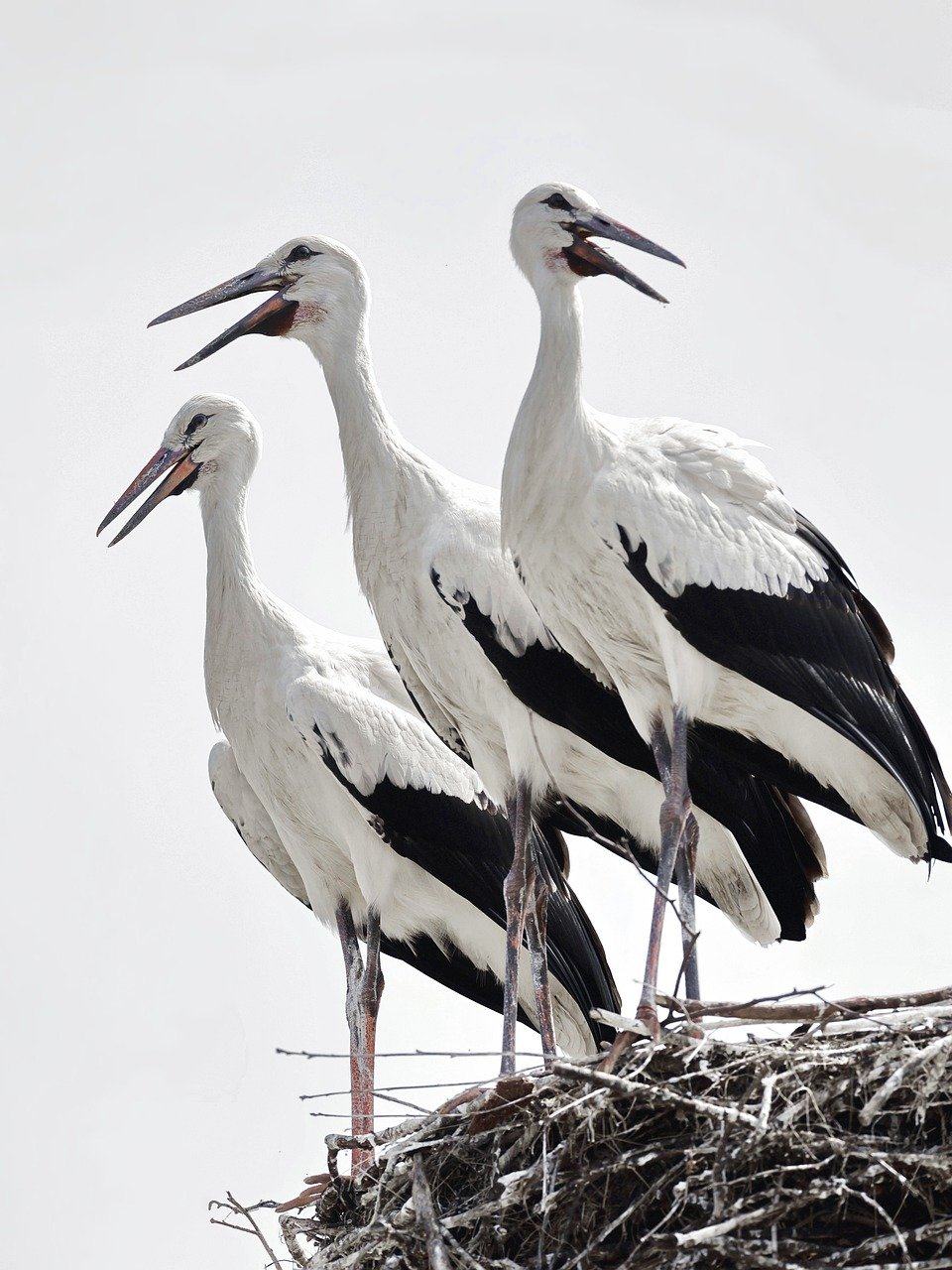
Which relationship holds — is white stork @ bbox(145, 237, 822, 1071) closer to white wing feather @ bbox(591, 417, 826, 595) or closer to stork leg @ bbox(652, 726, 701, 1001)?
stork leg @ bbox(652, 726, 701, 1001)

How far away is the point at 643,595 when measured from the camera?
6559mm

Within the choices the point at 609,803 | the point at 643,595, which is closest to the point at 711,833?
the point at 609,803

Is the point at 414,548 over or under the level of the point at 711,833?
over

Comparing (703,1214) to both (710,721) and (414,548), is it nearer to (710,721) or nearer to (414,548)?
(710,721)

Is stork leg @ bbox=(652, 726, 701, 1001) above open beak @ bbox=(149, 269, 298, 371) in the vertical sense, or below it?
below

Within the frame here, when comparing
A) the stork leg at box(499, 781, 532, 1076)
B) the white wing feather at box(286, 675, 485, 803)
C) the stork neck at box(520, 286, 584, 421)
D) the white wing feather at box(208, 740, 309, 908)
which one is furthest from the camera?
the white wing feather at box(208, 740, 309, 908)

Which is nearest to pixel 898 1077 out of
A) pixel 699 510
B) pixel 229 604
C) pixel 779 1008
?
pixel 779 1008

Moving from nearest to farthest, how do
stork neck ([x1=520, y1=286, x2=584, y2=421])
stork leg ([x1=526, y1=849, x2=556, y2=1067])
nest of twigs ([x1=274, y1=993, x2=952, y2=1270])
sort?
1. nest of twigs ([x1=274, y1=993, x2=952, y2=1270])
2. stork neck ([x1=520, y1=286, x2=584, y2=421])
3. stork leg ([x1=526, y1=849, x2=556, y2=1067])

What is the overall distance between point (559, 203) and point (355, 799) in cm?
204

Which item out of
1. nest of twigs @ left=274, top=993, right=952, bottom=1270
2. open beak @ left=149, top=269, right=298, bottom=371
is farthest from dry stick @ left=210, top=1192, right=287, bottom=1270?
open beak @ left=149, top=269, right=298, bottom=371

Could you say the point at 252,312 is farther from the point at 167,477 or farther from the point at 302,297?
the point at 167,477

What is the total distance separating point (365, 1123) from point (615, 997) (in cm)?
94

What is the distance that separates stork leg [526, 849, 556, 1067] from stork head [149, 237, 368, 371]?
1.93 m

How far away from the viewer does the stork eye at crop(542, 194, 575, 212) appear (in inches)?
275
